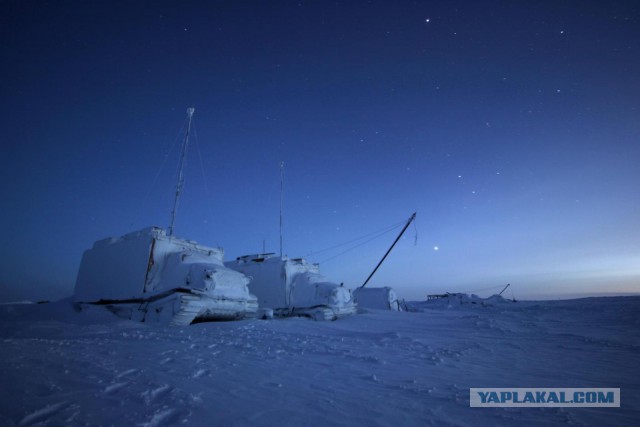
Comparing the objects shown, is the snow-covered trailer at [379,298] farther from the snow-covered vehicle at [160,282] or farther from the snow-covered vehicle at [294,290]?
the snow-covered vehicle at [160,282]

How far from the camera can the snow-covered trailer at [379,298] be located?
103 feet

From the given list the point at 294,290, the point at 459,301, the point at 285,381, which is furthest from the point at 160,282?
the point at 459,301

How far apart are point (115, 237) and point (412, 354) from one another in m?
18.8

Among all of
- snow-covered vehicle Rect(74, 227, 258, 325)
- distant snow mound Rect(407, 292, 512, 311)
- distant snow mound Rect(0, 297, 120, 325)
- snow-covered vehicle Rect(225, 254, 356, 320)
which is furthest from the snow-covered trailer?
distant snow mound Rect(0, 297, 120, 325)

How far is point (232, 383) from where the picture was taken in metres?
4.52

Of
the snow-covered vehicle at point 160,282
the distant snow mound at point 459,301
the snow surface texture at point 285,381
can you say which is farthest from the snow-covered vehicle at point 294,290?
the distant snow mound at point 459,301

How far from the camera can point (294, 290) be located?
75.3 feet

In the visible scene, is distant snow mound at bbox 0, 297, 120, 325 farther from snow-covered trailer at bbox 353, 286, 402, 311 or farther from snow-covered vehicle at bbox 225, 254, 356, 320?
snow-covered trailer at bbox 353, 286, 402, 311

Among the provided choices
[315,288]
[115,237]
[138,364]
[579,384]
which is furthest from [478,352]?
[115,237]

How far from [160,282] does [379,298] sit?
72.6ft

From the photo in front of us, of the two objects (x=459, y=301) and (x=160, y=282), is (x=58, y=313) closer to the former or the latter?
(x=160, y=282)

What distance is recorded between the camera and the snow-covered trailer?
3127 centimetres

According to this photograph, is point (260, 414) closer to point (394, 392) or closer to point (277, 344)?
point (394, 392)

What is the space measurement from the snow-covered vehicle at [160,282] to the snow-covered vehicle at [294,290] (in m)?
5.67
